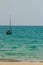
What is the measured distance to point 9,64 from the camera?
4.70 meters

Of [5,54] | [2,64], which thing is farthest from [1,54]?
[2,64]

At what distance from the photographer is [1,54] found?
662cm

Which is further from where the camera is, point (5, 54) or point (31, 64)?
point (5, 54)

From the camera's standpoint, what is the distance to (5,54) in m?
6.69

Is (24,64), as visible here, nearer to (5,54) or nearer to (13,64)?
(13,64)

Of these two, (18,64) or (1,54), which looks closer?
(18,64)

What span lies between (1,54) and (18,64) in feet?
6.60

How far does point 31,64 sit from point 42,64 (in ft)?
0.90

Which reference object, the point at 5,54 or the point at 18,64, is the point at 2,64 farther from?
the point at 5,54

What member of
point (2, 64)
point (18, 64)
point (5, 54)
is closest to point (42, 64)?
point (18, 64)

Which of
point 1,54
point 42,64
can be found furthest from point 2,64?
point 1,54

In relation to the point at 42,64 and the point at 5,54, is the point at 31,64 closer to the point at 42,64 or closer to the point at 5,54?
the point at 42,64

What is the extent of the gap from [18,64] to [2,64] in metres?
0.38

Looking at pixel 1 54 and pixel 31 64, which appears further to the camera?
pixel 1 54
